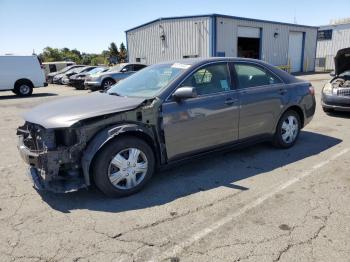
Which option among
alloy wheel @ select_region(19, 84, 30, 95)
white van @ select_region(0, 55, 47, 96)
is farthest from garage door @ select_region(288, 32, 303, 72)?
alloy wheel @ select_region(19, 84, 30, 95)

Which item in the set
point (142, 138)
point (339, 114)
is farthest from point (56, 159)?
point (339, 114)

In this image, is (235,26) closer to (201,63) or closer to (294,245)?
(201,63)

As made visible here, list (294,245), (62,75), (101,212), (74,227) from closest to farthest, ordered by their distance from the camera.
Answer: (294,245)
(74,227)
(101,212)
(62,75)

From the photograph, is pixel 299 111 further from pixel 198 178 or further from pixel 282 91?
pixel 198 178

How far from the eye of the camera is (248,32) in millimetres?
24344

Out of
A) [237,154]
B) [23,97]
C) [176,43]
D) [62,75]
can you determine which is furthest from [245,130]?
[62,75]

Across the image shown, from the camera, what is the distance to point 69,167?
3.53 meters

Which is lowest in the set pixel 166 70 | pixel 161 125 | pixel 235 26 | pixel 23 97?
pixel 23 97

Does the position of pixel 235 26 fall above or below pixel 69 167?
above

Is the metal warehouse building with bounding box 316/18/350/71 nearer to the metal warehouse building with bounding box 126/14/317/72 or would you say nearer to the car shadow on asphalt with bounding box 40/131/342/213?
the metal warehouse building with bounding box 126/14/317/72

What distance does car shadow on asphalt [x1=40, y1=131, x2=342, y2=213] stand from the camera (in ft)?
12.0

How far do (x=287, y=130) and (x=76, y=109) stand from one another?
11.8 ft

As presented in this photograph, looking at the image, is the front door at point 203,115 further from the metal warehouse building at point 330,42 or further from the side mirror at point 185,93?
the metal warehouse building at point 330,42

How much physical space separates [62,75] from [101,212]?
24.5 metres
